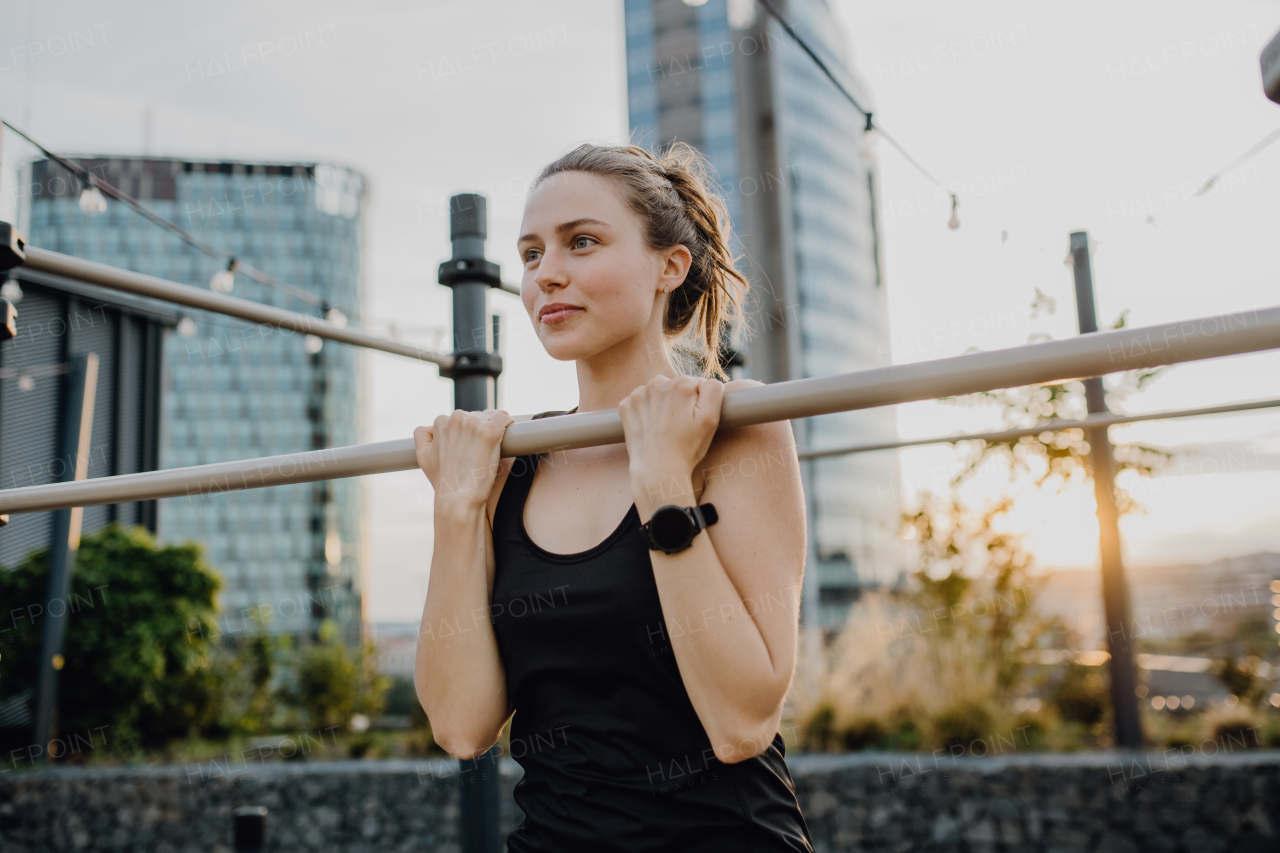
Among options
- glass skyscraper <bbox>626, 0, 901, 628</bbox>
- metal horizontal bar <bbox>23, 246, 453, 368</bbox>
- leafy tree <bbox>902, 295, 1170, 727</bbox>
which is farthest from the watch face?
glass skyscraper <bbox>626, 0, 901, 628</bbox>

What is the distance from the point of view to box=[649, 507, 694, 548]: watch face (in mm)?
944

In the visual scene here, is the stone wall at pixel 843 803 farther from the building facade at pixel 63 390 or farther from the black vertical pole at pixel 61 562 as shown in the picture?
the building facade at pixel 63 390

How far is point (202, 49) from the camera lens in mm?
3982

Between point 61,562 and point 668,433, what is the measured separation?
18.6ft

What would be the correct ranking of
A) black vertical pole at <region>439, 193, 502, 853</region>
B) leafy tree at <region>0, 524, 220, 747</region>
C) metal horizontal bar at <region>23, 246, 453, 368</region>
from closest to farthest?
metal horizontal bar at <region>23, 246, 453, 368</region>, black vertical pole at <region>439, 193, 502, 853</region>, leafy tree at <region>0, 524, 220, 747</region>

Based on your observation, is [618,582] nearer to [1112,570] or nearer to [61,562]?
[1112,570]

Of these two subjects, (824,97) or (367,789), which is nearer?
(367,789)

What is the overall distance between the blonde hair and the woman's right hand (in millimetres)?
376

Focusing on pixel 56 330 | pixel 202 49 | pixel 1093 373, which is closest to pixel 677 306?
pixel 1093 373

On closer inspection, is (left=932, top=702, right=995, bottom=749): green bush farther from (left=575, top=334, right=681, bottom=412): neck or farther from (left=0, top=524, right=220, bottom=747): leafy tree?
(left=0, top=524, right=220, bottom=747): leafy tree

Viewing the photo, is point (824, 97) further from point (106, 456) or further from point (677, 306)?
point (677, 306)

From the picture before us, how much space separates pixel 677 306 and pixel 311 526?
61415mm

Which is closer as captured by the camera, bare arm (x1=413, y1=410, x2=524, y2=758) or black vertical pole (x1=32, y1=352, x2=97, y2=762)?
bare arm (x1=413, y1=410, x2=524, y2=758)

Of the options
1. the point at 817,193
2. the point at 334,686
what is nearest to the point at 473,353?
the point at 334,686
